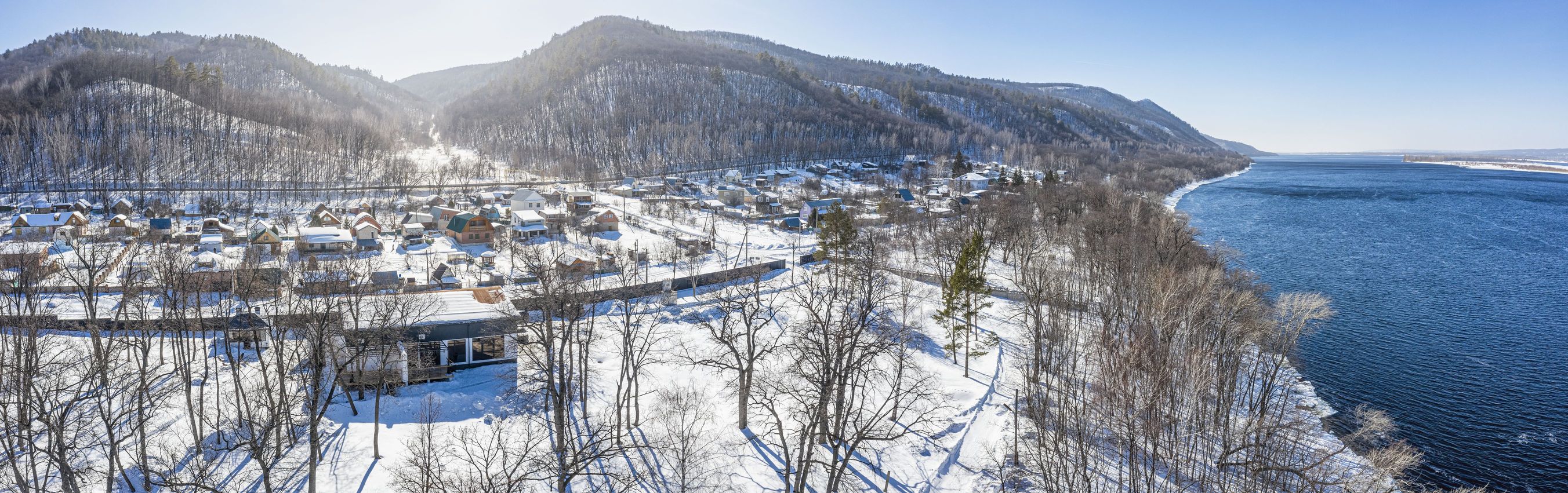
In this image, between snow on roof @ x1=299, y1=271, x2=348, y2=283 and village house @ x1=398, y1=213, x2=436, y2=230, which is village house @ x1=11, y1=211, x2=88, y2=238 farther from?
snow on roof @ x1=299, y1=271, x2=348, y2=283

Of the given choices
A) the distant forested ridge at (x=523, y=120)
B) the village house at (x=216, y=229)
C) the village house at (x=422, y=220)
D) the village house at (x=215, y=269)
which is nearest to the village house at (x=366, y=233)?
the village house at (x=422, y=220)

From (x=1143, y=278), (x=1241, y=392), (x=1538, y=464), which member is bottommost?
(x=1538, y=464)

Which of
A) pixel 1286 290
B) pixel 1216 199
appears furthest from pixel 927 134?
pixel 1286 290

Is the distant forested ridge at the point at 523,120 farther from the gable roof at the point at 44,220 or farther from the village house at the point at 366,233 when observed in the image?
the village house at the point at 366,233

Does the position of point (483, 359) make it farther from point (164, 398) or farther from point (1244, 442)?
point (1244, 442)

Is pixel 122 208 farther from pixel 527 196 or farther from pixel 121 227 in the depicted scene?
pixel 527 196

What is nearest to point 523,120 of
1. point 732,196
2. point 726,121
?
point 726,121

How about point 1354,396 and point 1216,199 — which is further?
point 1216,199

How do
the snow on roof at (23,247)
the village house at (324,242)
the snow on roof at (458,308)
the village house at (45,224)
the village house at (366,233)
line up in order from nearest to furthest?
1. the snow on roof at (458,308)
2. the snow on roof at (23,247)
3. the village house at (324,242)
4. the village house at (366,233)
5. the village house at (45,224)
